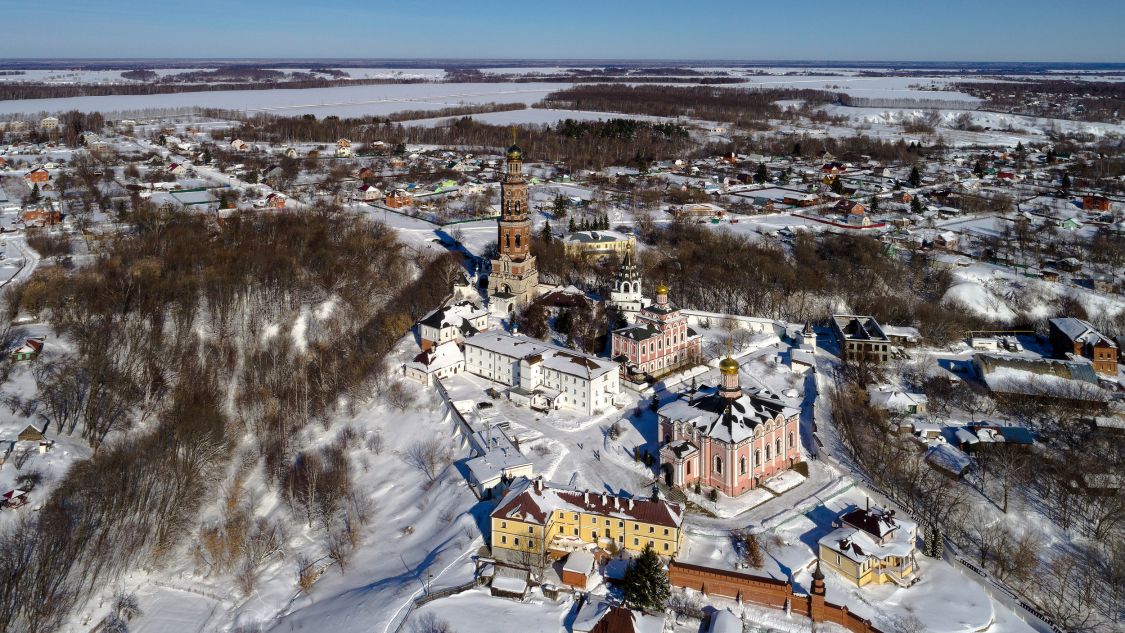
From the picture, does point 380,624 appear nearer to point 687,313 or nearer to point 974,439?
point 974,439

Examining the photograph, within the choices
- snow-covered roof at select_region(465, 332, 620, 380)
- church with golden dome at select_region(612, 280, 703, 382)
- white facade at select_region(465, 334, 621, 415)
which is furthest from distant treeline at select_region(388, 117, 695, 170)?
white facade at select_region(465, 334, 621, 415)

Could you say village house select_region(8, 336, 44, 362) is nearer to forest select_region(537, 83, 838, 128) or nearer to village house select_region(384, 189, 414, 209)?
village house select_region(384, 189, 414, 209)

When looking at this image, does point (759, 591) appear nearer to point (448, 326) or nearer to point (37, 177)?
point (448, 326)

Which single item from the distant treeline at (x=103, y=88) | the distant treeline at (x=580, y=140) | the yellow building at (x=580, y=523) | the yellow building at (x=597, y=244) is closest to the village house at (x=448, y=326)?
the yellow building at (x=580, y=523)

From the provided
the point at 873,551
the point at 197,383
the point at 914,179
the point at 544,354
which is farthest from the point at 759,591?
the point at 914,179

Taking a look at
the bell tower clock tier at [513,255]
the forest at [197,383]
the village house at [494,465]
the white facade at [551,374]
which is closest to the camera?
the forest at [197,383]

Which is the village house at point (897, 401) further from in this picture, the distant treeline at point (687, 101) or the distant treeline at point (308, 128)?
the distant treeline at point (687, 101)
